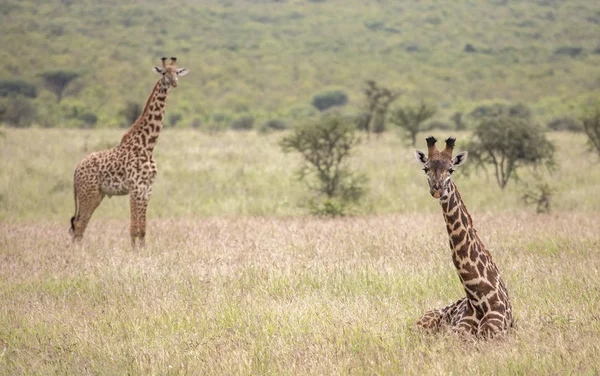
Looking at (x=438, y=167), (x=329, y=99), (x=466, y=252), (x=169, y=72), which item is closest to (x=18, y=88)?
(x=329, y=99)

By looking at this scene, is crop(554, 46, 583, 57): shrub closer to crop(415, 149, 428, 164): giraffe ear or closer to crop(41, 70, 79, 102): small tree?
crop(41, 70, 79, 102): small tree

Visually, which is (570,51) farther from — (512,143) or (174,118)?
(512,143)

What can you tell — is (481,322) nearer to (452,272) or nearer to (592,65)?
(452,272)

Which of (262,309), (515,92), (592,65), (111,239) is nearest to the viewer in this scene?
(262,309)

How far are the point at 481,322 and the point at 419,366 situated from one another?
785mm

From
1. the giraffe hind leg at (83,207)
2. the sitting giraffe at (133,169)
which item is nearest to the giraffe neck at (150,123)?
the sitting giraffe at (133,169)

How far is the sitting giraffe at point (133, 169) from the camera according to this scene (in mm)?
12203

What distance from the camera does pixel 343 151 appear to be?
861 inches

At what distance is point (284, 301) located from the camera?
8.12 m

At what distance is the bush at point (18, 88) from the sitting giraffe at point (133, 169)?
56272 mm

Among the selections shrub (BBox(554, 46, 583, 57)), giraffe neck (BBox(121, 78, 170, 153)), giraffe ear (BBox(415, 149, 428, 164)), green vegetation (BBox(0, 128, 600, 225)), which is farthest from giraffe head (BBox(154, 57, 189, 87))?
shrub (BBox(554, 46, 583, 57))

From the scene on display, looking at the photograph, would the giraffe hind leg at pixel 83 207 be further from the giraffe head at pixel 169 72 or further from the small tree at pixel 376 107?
the small tree at pixel 376 107

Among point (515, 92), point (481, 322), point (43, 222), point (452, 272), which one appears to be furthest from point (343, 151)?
point (515, 92)

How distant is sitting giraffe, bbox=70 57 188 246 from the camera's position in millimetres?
12203
